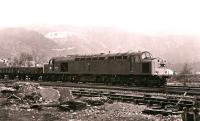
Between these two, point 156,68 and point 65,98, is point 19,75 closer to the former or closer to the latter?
point 156,68

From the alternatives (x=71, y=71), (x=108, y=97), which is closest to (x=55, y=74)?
(x=71, y=71)

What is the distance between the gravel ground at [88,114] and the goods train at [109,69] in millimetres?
13778

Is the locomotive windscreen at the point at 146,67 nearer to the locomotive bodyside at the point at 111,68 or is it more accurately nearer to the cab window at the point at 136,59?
the locomotive bodyside at the point at 111,68

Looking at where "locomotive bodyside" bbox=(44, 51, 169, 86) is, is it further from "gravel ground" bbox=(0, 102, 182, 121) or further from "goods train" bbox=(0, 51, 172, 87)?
"gravel ground" bbox=(0, 102, 182, 121)

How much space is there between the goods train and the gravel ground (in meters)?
13.8

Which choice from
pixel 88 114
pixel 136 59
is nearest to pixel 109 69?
pixel 136 59

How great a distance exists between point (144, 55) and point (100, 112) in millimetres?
18186

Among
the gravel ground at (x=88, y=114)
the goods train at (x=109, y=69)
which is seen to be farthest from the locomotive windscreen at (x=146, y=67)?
the gravel ground at (x=88, y=114)

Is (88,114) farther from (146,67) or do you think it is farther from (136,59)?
(136,59)

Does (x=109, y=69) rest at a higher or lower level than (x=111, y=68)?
lower

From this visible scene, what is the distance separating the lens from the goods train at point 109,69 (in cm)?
3328

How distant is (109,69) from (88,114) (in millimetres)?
20337

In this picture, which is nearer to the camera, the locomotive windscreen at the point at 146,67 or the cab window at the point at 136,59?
the locomotive windscreen at the point at 146,67

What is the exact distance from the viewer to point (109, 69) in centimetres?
3744
